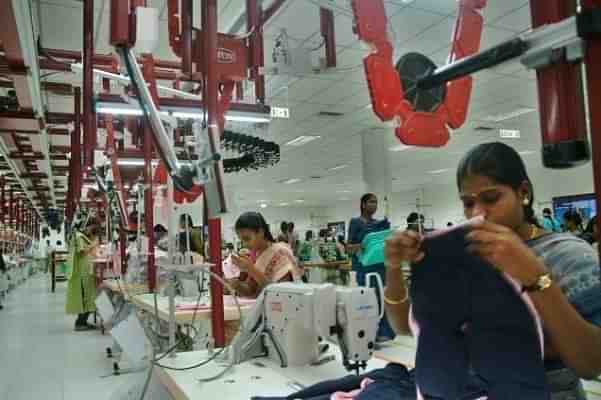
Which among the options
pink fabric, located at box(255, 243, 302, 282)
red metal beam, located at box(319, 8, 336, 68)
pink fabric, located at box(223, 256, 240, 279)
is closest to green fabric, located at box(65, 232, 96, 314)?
pink fabric, located at box(223, 256, 240, 279)

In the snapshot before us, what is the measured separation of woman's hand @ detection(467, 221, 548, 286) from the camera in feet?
2.75

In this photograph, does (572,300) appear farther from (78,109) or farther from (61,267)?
(61,267)

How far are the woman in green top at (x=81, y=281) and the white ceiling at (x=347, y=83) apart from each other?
2.15m

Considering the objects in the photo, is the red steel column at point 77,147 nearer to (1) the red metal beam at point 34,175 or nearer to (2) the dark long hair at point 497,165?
(1) the red metal beam at point 34,175

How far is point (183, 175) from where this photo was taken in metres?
1.81

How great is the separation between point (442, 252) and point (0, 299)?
37.2 ft

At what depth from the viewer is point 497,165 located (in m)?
1.08

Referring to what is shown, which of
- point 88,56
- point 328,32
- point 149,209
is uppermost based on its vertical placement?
point 88,56

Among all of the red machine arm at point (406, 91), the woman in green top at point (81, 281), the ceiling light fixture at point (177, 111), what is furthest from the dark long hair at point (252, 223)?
the woman in green top at point (81, 281)

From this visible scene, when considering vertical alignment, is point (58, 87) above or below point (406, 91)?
above

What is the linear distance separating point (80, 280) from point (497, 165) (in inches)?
273

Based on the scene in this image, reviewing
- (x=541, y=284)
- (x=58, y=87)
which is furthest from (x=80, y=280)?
(x=541, y=284)

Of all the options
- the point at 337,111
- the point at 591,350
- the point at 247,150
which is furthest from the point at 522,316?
the point at 337,111

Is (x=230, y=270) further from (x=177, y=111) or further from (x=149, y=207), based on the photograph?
(x=149, y=207)
